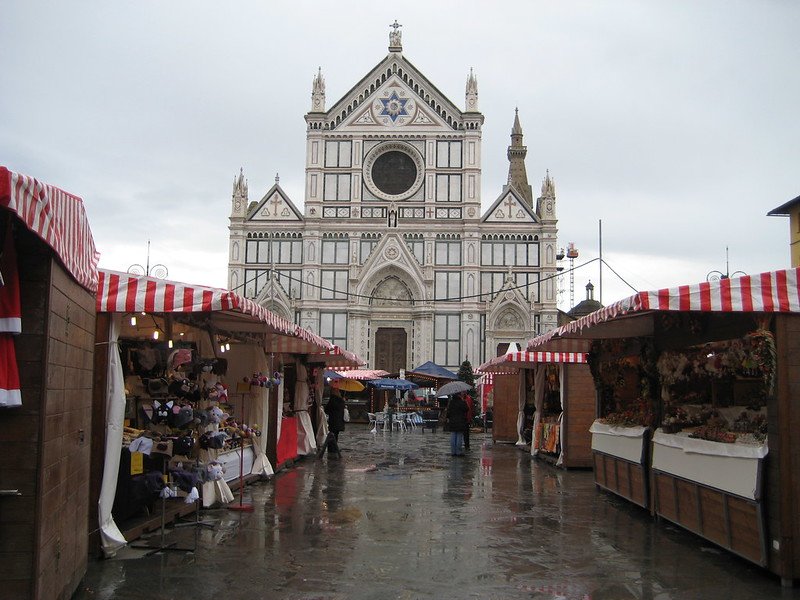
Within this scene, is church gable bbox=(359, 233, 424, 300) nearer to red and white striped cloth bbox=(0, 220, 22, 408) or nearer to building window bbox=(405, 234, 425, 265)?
building window bbox=(405, 234, 425, 265)

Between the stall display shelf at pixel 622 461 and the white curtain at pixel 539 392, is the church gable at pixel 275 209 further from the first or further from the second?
the stall display shelf at pixel 622 461

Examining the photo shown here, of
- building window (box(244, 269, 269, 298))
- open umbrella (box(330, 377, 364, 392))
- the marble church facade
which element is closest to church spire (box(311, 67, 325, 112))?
the marble church facade

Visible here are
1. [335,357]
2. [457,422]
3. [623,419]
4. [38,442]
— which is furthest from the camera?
[335,357]

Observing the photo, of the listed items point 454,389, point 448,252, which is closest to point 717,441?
point 454,389

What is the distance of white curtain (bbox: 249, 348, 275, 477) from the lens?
1333 cm

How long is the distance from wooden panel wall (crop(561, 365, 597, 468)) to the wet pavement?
3442 millimetres

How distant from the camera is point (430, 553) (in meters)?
8.00

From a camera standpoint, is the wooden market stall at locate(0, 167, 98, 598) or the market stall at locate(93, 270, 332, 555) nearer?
the wooden market stall at locate(0, 167, 98, 598)

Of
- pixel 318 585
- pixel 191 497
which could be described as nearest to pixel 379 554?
pixel 318 585

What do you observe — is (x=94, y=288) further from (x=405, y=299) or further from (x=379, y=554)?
(x=405, y=299)

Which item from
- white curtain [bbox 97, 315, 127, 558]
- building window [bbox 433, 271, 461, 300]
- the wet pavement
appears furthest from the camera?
building window [bbox 433, 271, 461, 300]

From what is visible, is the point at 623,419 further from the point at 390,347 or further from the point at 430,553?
the point at 390,347

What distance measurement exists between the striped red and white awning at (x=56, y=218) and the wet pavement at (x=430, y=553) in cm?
263

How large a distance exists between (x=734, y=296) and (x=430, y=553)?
3841mm
